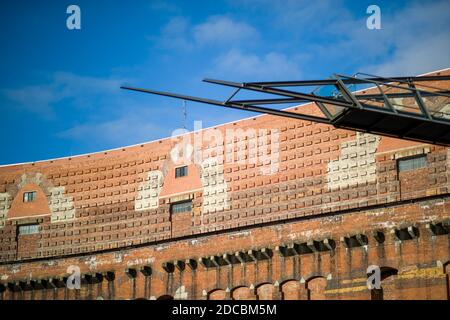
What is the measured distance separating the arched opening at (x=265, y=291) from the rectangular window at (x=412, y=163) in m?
8.49

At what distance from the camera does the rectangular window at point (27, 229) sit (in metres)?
59.9

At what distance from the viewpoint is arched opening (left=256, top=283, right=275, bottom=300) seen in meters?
46.1

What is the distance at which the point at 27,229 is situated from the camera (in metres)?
60.1


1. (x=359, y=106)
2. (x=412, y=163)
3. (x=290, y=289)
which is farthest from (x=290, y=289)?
(x=359, y=106)

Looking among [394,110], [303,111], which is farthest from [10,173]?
[394,110]

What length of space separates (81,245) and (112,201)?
3.18 m

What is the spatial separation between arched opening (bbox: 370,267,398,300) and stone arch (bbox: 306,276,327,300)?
2.76m

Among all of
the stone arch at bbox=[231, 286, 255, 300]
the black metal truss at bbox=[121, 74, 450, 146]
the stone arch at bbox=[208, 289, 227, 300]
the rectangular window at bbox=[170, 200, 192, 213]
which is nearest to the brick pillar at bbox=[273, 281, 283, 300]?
the stone arch at bbox=[231, 286, 255, 300]

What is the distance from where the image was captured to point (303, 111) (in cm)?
Answer: 5156

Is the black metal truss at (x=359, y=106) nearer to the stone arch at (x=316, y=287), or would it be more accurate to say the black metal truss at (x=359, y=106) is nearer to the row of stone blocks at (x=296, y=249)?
the row of stone blocks at (x=296, y=249)

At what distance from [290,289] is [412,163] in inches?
336

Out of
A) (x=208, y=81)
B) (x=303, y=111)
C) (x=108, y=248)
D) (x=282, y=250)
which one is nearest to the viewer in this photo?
(x=208, y=81)

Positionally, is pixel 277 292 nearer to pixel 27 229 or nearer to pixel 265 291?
pixel 265 291
